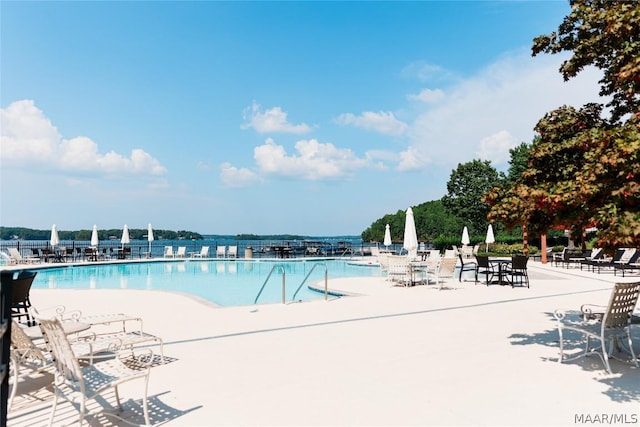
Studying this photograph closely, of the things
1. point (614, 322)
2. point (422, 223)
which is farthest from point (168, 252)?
point (422, 223)

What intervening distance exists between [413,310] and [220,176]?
77.8ft

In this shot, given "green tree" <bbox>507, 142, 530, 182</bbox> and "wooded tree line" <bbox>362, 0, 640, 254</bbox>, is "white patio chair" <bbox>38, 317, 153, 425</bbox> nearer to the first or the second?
"wooded tree line" <bbox>362, 0, 640, 254</bbox>

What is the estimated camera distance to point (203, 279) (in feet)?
54.3

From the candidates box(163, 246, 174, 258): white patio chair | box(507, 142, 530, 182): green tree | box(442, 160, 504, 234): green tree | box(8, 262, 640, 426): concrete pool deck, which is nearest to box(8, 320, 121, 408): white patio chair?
box(8, 262, 640, 426): concrete pool deck

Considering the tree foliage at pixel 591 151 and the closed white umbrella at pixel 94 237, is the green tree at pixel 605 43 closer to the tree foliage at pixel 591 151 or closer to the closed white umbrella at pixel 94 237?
the tree foliage at pixel 591 151

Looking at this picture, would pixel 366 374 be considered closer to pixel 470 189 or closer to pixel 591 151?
pixel 591 151

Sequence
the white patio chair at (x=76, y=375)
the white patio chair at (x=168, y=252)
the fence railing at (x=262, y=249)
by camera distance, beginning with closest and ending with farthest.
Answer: the white patio chair at (x=76, y=375) < the fence railing at (x=262, y=249) < the white patio chair at (x=168, y=252)

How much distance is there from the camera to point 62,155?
17.6 m

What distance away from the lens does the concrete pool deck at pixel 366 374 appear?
10.2 feet

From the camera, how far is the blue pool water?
496 inches

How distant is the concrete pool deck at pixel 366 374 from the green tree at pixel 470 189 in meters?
34.0
